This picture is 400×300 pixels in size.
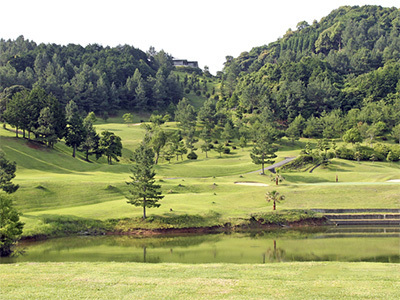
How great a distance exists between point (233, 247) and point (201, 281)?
58.8ft

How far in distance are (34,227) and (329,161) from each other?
70738 mm

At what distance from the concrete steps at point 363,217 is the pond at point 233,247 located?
2.82m

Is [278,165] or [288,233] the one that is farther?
[278,165]

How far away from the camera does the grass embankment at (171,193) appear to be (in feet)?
172

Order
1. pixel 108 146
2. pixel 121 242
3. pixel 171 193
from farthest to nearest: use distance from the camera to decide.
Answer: pixel 108 146, pixel 171 193, pixel 121 242

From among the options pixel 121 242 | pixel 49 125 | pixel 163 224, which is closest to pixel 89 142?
pixel 49 125

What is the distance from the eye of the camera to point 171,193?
65.1 m

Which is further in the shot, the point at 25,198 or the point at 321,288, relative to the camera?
the point at 25,198

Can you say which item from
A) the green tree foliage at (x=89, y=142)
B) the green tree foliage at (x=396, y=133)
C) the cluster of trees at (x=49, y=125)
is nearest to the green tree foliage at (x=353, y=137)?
the green tree foliage at (x=396, y=133)

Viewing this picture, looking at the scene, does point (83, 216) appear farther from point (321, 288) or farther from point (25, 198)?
point (321, 288)

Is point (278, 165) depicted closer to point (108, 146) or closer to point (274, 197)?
point (274, 197)

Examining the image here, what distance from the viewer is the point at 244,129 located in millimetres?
134625

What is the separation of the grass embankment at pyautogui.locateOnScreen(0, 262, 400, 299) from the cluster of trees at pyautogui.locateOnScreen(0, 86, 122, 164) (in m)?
66.3

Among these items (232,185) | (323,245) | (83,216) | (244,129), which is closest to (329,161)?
(232,185)
